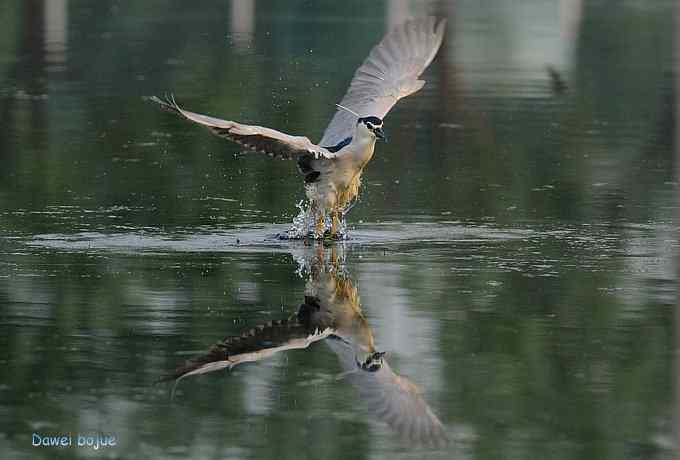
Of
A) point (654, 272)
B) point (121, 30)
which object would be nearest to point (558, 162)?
point (654, 272)

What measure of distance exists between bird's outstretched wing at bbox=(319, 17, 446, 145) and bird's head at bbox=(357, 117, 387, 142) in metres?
1.02

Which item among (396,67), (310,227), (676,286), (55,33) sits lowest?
(55,33)

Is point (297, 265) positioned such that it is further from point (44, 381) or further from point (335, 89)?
point (335, 89)

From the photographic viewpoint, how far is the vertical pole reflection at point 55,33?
86.0ft

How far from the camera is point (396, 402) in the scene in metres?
8.58

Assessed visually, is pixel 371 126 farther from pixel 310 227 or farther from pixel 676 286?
pixel 676 286

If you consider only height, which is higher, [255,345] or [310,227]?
[255,345]

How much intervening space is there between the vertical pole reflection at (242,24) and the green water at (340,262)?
2.08 meters

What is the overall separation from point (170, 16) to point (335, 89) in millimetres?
10996

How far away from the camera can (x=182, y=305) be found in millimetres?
10680

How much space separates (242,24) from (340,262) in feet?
66.2

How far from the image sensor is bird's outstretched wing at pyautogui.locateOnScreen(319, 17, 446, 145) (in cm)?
1456

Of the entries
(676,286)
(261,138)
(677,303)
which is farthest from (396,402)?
(261,138)

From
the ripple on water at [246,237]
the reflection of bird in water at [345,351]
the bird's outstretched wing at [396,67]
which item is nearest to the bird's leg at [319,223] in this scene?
the ripple on water at [246,237]
